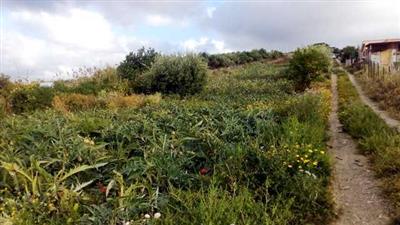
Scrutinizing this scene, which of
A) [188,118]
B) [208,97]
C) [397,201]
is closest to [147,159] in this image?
[188,118]

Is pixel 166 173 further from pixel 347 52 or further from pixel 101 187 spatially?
pixel 347 52

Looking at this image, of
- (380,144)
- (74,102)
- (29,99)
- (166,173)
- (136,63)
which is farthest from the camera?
(136,63)

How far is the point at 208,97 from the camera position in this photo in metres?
12.5

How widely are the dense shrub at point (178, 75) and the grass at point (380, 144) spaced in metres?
6.05

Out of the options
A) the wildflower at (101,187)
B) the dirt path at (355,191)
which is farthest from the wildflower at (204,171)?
the dirt path at (355,191)

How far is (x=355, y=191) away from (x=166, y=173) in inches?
94.0

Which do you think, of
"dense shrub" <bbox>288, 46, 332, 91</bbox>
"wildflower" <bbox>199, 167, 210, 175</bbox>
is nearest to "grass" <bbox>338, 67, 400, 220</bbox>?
"wildflower" <bbox>199, 167, 210, 175</bbox>

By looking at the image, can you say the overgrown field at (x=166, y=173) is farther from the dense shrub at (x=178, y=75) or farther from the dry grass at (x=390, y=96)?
the dense shrub at (x=178, y=75)

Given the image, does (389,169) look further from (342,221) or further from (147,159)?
(147,159)

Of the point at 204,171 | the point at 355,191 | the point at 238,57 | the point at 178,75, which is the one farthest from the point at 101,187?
the point at 238,57

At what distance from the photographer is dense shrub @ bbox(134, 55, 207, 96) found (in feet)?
46.9

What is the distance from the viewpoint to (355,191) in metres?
5.12

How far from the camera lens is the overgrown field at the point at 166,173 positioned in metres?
3.87

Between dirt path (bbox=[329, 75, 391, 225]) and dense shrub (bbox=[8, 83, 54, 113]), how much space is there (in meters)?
8.78
